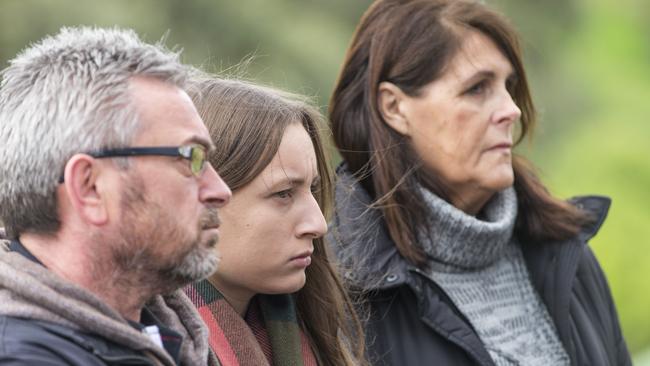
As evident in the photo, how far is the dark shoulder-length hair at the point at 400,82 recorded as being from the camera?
3643mm

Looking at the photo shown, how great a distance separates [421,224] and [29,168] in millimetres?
1656

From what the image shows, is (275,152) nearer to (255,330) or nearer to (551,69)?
(255,330)

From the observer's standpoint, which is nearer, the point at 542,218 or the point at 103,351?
the point at 103,351

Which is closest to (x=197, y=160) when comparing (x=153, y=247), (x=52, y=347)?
(x=153, y=247)

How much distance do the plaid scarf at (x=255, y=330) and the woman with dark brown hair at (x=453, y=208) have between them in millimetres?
540

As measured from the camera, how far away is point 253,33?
895 centimetres

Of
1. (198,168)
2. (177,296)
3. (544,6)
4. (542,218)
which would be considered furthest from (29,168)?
(544,6)

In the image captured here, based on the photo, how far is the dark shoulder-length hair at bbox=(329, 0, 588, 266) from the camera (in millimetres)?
3643

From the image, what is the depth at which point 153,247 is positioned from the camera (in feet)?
7.38

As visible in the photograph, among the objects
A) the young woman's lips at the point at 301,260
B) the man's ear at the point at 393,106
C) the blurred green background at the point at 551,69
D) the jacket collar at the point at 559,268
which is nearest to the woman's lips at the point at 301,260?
the young woman's lips at the point at 301,260

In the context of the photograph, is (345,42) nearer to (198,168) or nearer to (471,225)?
(471,225)

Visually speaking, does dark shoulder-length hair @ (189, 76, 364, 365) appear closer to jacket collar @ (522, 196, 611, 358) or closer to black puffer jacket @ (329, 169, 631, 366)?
black puffer jacket @ (329, 169, 631, 366)

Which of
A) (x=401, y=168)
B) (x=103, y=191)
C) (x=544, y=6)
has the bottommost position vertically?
(x=544, y=6)

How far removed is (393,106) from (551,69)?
8263 mm
